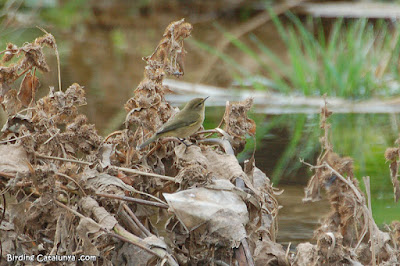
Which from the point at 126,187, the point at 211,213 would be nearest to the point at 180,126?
the point at 126,187

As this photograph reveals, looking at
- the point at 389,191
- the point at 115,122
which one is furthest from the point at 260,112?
the point at 389,191

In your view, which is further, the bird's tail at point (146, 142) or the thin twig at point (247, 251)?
the bird's tail at point (146, 142)

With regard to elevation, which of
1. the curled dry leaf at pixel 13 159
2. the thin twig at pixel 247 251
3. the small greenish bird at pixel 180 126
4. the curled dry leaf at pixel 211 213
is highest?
the small greenish bird at pixel 180 126

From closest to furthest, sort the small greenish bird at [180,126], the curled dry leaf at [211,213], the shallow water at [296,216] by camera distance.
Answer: the curled dry leaf at [211,213], the small greenish bird at [180,126], the shallow water at [296,216]

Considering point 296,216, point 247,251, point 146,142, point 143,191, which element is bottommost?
point 296,216

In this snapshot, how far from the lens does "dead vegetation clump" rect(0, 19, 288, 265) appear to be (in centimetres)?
174

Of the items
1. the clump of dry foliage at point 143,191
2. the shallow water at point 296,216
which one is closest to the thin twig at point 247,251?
the clump of dry foliage at point 143,191

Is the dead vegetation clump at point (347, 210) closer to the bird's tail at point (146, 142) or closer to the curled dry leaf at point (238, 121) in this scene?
the curled dry leaf at point (238, 121)

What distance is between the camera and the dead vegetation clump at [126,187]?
174 centimetres

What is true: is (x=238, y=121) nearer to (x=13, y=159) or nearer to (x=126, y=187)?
(x=126, y=187)

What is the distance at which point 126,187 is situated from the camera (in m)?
1.86

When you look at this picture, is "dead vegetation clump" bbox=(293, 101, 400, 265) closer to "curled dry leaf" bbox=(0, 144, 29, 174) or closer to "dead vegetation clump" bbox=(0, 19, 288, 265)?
"dead vegetation clump" bbox=(0, 19, 288, 265)

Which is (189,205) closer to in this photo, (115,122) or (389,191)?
(389,191)

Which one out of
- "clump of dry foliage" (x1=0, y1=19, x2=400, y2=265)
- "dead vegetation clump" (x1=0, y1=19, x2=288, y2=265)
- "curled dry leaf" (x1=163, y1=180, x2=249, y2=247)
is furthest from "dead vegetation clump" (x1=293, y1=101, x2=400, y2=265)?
"curled dry leaf" (x1=163, y1=180, x2=249, y2=247)
